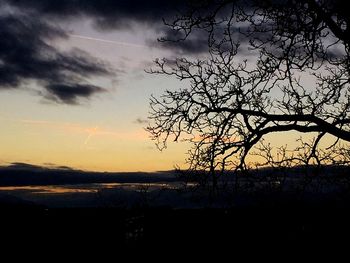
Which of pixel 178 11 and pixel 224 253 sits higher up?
pixel 178 11

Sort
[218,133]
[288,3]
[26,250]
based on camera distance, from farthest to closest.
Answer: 1. [218,133]
2. [288,3]
3. [26,250]

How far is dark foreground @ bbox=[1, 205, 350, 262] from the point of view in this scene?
7.40 meters

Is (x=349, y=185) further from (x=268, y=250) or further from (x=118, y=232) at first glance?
(x=118, y=232)

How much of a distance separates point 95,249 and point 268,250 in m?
2.59

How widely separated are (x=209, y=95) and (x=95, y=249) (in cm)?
562

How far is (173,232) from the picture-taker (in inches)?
295

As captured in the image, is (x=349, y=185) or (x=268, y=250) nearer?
(x=268, y=250)

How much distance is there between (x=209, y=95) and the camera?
12.0m

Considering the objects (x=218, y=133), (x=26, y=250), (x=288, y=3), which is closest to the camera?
(x=26, y=250)

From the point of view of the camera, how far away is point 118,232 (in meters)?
7.47

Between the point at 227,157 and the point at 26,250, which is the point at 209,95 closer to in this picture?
the point at 227,157

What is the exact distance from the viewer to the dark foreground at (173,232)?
7402 mm

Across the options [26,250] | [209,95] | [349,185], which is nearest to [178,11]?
[209,95]

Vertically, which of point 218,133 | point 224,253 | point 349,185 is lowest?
point 224,253
